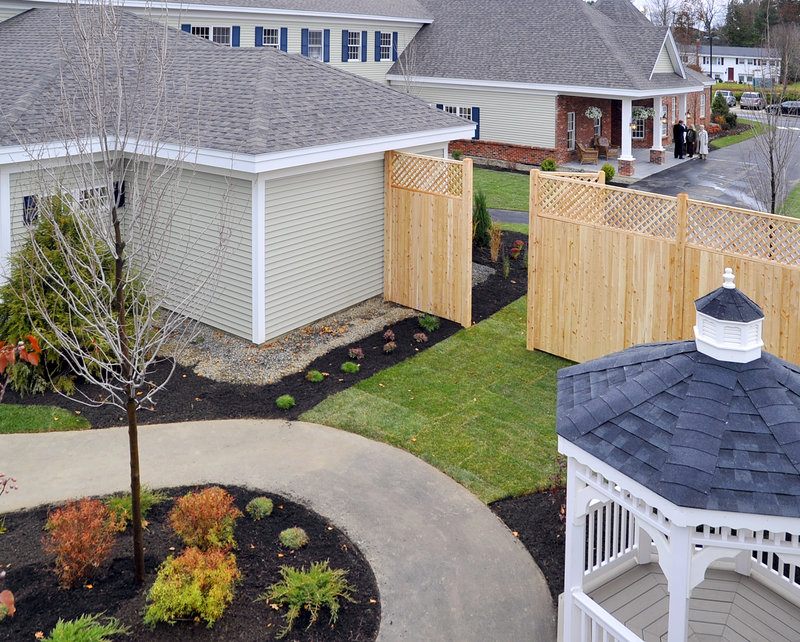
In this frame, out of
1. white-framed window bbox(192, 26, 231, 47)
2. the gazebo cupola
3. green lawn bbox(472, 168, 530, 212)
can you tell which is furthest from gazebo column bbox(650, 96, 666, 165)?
the gazebo cupola

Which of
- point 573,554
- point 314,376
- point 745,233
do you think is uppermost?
point 745,233

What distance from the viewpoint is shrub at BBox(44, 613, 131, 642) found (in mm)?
6016

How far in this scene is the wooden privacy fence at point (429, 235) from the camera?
13.0 metres

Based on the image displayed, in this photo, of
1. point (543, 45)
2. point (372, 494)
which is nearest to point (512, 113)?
point (543, 45)

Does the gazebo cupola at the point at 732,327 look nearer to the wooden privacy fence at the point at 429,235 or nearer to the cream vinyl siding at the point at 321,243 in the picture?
the wooden privacy fence at the point at 429,235

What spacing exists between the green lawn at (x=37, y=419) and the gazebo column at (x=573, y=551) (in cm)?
656

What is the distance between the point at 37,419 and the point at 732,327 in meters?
8.34

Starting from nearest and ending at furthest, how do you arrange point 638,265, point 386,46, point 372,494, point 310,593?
point 310,593
point 372,494
point 638,265
point 386,46

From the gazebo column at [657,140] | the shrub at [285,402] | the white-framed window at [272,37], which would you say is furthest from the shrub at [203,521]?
the gazebo column at [657,140]

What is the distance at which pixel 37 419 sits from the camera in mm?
10250

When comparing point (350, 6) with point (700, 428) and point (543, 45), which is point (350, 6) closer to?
point (543, 45)

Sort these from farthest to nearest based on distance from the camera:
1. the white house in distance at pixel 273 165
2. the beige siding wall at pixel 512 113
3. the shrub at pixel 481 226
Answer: the beige siding wall at pixel 512 113
the shrub at pixel 481 226
the white house in distance at pixel 273 165

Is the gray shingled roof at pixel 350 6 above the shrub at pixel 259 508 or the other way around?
above

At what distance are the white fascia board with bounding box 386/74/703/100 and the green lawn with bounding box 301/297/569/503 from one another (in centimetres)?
1686
